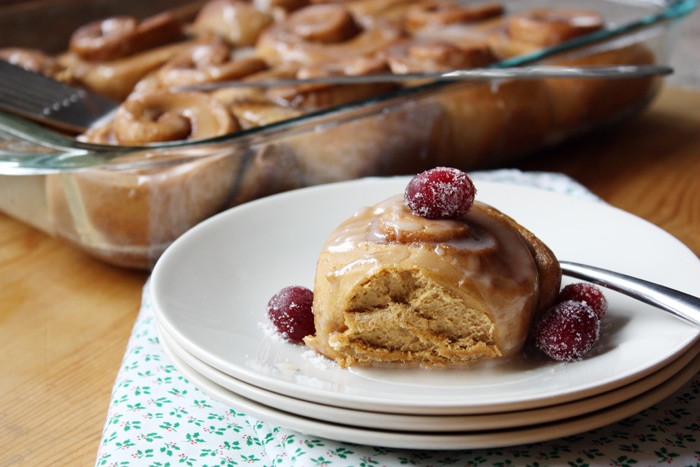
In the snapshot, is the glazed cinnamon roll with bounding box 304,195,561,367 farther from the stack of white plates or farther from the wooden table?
the wooden table

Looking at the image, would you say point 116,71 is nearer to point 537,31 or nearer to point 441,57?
point 441,57

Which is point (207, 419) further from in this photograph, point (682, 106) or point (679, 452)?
point (682, 106)

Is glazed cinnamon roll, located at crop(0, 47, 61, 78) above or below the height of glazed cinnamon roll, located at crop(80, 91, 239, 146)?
below

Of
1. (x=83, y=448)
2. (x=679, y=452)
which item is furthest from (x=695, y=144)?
(x=83, y=448)

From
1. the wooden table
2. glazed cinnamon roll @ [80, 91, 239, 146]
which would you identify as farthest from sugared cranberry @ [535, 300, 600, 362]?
glazed cinnamon roll @ [80, 91, 239, 146]

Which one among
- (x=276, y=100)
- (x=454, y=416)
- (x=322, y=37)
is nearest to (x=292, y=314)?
(x=454, y=416)
